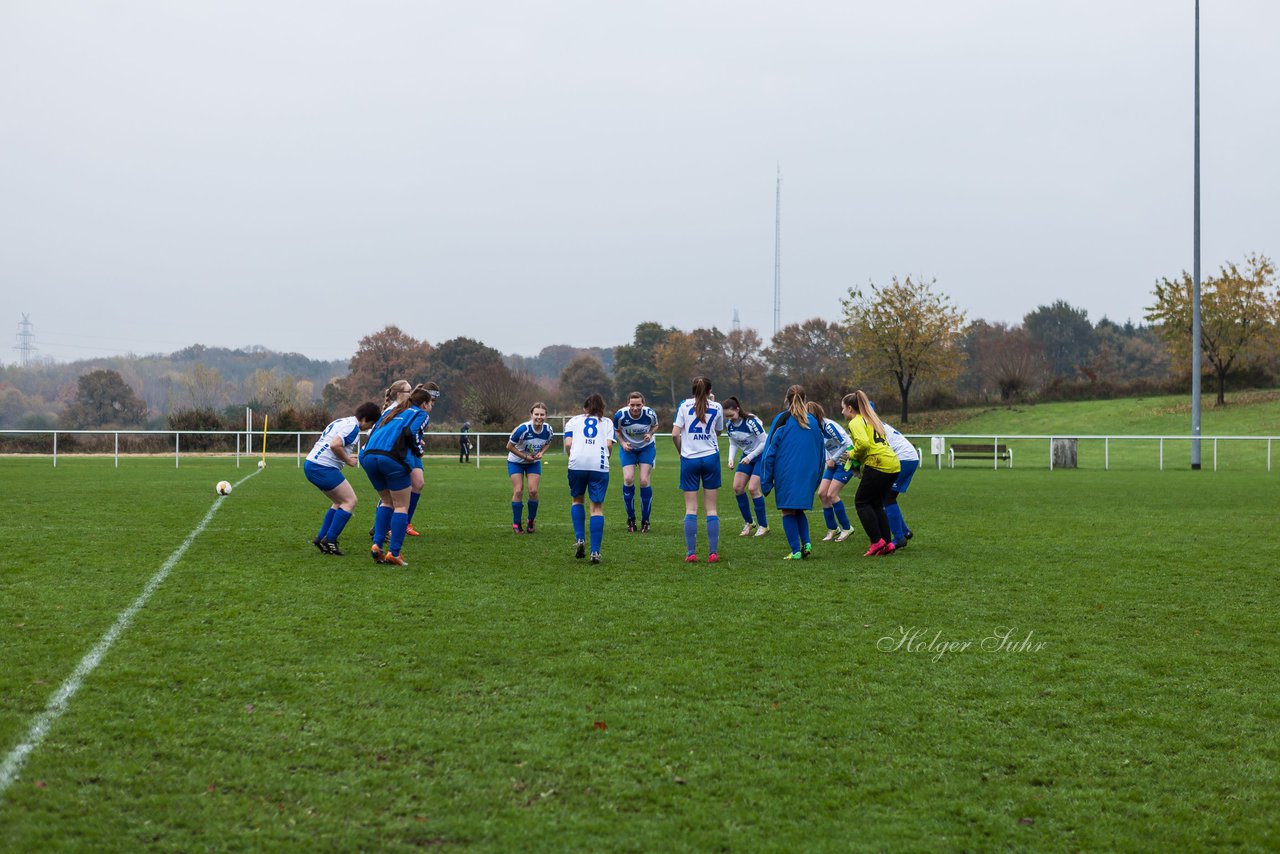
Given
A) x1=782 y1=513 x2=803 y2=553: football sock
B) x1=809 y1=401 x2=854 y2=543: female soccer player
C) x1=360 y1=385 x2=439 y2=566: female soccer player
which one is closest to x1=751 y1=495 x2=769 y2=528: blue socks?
x1=809 y1=401 x2=854 y2=543: female soccer player

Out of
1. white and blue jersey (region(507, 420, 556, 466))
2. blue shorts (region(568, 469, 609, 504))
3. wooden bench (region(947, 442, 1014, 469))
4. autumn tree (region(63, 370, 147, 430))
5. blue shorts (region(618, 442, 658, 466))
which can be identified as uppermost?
autumn tree (region(63, 370, 147, 430))

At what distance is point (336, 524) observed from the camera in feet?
37.3

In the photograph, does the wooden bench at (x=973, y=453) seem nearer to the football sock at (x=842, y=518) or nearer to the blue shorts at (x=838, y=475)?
the football sock at (x=842, y=518)

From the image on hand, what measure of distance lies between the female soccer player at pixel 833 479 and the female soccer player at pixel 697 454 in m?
1.35

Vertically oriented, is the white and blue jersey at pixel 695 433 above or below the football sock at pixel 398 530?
above

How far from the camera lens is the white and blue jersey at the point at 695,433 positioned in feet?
35.1

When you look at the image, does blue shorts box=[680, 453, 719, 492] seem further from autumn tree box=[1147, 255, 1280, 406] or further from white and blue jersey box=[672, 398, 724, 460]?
autumn tree box=[1147, 255, 1280, 406]

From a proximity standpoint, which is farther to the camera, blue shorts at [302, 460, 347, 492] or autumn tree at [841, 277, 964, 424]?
autumn tree at [841, 277, 964, 424]

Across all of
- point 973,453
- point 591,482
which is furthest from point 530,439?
point 973,453

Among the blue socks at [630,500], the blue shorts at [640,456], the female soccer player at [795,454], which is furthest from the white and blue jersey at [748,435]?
the female soccer player at [795,454]

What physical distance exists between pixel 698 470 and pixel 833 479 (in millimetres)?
2325

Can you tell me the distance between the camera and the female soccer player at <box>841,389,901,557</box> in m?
10.9

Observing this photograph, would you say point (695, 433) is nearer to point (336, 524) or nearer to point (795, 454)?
point (795, 454)

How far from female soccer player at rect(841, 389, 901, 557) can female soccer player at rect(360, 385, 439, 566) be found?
4143 millimetres
